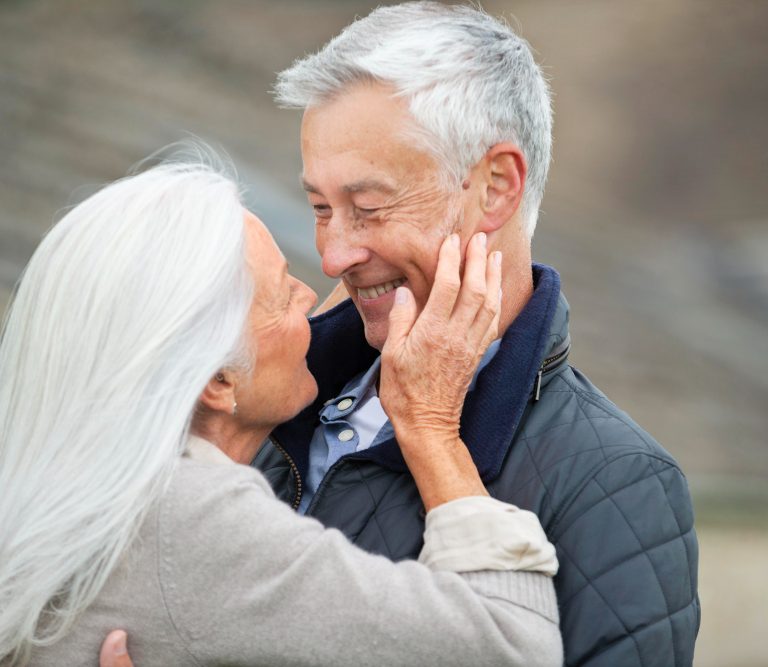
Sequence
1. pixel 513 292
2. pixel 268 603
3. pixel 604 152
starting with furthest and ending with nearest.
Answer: pixel 604 152, pixel 513 292, pixel 268 603

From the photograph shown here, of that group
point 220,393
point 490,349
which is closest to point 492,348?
point 490,349

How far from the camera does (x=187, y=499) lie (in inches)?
74.0

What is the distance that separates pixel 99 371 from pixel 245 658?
0.53m

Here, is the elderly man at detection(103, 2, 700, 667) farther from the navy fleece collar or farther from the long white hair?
the long white hair

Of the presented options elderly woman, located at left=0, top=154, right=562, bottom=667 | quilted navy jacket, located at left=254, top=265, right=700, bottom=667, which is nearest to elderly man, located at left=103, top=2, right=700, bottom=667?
quilted navy jacket, located at left=254, top=265, right=700, bottom=667

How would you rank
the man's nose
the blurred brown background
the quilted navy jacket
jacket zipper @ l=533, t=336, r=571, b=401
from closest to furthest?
the quilted navy jacket < jacket zipper @ l=533, t=336, r=571, b=401 < the man's nose < the blurred brown background

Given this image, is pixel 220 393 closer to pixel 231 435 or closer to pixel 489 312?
pixel 231 435

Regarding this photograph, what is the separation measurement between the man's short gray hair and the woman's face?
351 mm

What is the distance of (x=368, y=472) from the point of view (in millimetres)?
2266

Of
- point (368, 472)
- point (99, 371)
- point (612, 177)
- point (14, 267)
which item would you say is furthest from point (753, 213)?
point (99, 371)

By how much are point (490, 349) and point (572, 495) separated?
0.41 meters

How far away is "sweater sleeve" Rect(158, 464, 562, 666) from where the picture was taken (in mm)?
1840

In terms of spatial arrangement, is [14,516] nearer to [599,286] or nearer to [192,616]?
[192,616]

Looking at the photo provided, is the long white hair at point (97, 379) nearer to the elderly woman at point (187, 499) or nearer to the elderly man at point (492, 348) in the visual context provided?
the elderly woman at point (187, 499)
